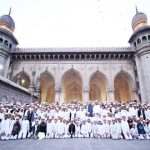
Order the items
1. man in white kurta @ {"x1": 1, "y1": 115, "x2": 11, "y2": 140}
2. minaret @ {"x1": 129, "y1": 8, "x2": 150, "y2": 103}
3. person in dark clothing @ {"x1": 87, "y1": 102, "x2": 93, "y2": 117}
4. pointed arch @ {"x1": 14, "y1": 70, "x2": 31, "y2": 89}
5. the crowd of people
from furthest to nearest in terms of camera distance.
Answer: pointed arch @ {"x1": 14, "y1": 70, "x2": 31, "y2": 89} → minaret @ {"x1": 129, "y1": 8, "x2": 150, "y2": 103} → person in dark clothing @ {"x1": 87, "y1": 102, "x2": 93, "y2": 117} → the crowd of people → man in white kurta @ {"x1": 1, "y1": 115, "x2": 11, "y2": 140}

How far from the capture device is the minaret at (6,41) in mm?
20672

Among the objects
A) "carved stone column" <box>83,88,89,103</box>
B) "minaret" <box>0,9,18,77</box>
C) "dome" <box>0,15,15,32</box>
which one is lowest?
"carved stone column" <box>83,88,89,103</box>

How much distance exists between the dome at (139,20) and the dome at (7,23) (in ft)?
54.3

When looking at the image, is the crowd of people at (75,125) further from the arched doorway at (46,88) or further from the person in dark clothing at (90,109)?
the arched doorway at (46,88)

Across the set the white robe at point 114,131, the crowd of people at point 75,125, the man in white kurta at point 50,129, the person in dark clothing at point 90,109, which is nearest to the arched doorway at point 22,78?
the crowd of people at point 75,125

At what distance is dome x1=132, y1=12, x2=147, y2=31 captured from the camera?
71.0 ft

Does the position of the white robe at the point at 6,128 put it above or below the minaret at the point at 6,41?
below

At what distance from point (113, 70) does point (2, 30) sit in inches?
583

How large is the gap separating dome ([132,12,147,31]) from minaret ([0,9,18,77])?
1614 centimetres

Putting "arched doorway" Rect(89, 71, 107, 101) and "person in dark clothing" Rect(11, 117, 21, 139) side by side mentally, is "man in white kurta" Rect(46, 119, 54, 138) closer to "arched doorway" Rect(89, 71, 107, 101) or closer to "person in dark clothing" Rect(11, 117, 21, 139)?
"person in dark clothing" Rect(11, 117, 21, 139)

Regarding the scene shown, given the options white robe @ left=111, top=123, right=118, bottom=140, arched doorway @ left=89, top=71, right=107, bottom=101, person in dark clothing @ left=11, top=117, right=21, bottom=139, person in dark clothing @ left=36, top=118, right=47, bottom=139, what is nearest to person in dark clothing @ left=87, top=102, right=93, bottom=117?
white robe @ left=111, top=123, right=118, bottom=140

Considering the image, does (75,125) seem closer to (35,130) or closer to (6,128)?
(35,130)

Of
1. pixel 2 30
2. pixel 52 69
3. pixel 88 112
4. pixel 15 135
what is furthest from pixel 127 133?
pixel 2 30

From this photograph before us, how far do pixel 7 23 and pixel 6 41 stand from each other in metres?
2.83
